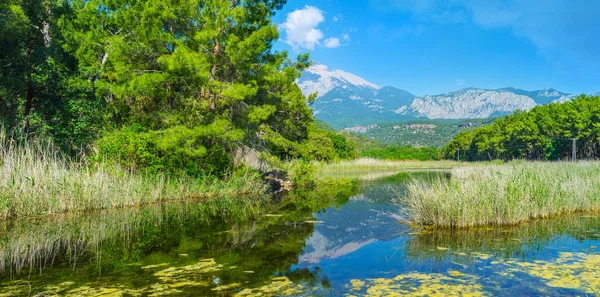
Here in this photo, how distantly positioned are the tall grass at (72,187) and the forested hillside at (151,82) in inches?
37.5

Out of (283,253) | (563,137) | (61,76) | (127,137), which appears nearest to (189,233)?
(283,253)

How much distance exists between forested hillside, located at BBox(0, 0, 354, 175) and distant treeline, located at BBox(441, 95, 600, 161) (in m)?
37.5

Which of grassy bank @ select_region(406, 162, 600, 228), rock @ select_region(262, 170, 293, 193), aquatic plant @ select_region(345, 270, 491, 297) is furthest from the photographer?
rock @ select_region(262, 170, 293, 193)

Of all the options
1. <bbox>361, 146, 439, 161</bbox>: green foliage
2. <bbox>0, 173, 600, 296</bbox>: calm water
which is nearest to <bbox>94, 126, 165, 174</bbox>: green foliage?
<bbox>0, 173, 600, 296</bbox>: calm water

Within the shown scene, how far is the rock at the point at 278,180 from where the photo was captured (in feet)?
68.2

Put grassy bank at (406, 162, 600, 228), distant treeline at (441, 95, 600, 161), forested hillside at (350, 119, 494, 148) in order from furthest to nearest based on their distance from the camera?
forested hillside at (350, 119, 494, 148) < distant treeline at (441, 95, 600, 161) < grassy bank at (406, 162, 600, 228)

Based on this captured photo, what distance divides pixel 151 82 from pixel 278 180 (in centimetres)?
974

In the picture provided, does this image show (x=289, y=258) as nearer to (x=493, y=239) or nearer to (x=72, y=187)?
(x=493, y=239)

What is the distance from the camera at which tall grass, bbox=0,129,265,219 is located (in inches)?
375

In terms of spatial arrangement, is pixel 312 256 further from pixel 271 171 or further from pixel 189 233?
pixel 271 171

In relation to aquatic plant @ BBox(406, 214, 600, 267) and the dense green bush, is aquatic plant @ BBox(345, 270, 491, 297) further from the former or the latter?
the dense green bush

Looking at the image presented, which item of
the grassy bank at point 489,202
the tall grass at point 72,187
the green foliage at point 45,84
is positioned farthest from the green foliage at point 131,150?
the grassy bank at point 489,202

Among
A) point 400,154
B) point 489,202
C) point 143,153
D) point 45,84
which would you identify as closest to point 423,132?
point 400,154

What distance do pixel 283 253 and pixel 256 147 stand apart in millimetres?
11233
